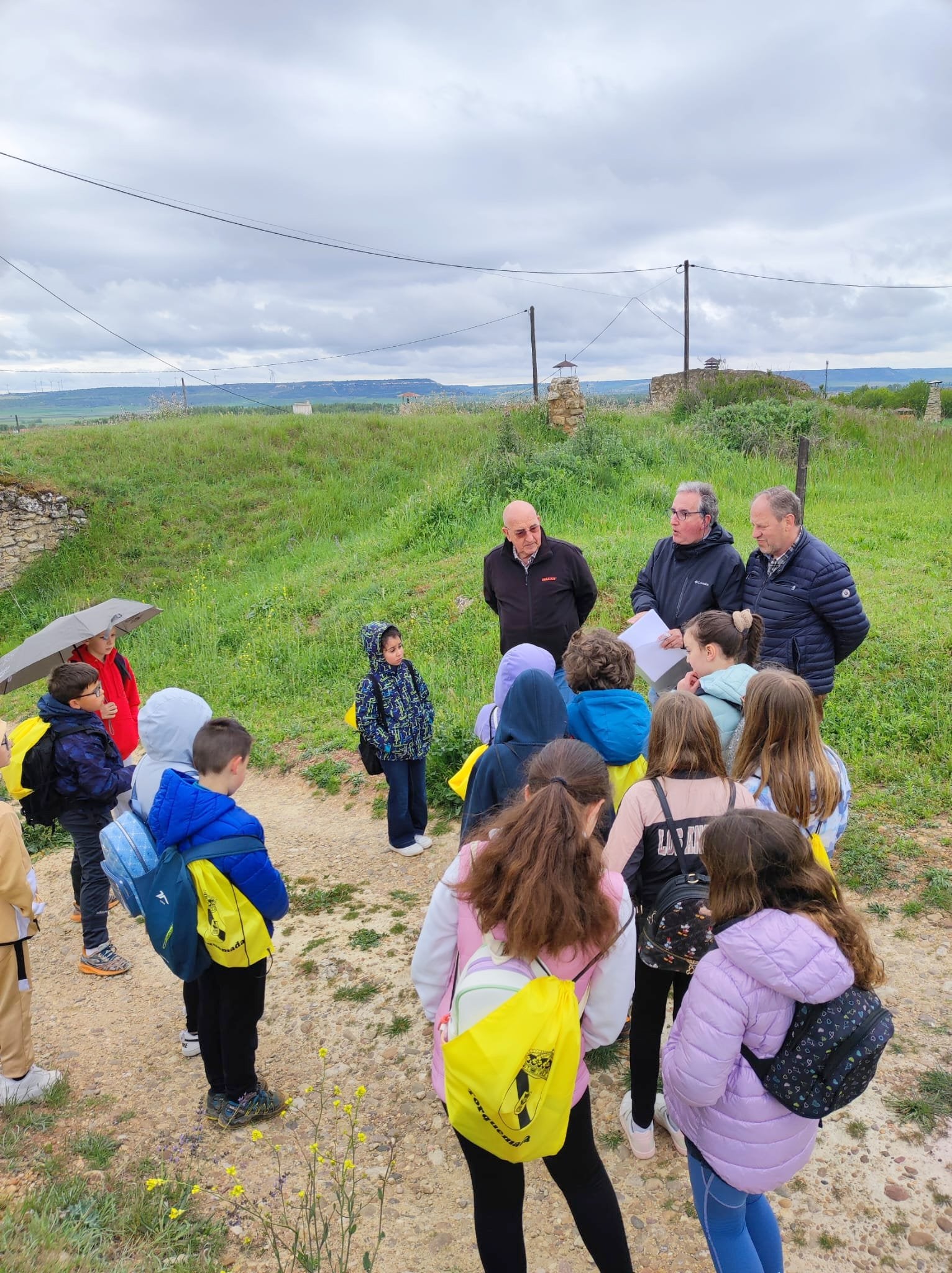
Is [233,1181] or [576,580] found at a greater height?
[576,580]

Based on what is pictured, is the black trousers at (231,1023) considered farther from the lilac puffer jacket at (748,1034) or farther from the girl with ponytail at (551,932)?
the lilac puffer jacket at (748,1034)

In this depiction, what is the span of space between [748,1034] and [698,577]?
9.67 ft

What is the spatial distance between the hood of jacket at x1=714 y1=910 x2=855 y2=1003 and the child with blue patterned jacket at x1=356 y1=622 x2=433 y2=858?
3216 millimetres

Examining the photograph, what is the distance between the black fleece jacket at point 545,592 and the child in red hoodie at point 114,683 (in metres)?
2.41

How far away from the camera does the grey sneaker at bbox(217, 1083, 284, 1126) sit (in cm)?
286

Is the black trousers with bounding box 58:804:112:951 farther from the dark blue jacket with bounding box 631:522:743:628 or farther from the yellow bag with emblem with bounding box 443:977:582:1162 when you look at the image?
the dark blue jacket with bounding box 631:522:743:628

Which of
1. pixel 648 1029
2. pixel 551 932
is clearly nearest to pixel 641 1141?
pixel 648 1029

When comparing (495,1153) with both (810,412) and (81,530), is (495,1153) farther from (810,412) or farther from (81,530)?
(810,412)

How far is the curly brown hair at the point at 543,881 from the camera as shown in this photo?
1.64 meters

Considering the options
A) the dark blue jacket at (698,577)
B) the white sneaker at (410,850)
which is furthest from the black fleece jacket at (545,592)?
the white sneaker at (410,850)

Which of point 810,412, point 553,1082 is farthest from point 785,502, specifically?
point 810,412

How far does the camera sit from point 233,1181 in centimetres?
261

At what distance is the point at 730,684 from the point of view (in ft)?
9.55

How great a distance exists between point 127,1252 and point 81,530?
14.6m
